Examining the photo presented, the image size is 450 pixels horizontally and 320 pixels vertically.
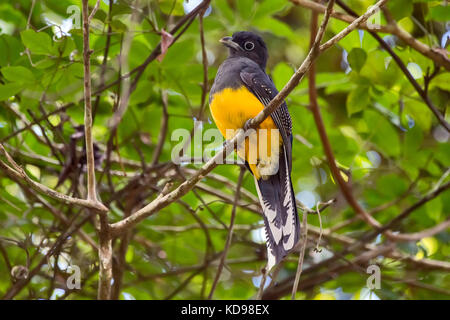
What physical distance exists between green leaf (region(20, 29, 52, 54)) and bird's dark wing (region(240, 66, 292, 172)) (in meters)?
0.95

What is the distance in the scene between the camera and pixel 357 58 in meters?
3.24

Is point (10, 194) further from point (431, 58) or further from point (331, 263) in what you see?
point (431, 58)

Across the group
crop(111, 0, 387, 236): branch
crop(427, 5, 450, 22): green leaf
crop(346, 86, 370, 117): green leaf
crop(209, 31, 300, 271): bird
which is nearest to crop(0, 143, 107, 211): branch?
crop(111, 0, 387, 236): branch

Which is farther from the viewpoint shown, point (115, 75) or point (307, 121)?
point (307, 121)

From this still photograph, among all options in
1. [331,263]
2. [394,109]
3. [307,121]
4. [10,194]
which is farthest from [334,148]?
[10,194]

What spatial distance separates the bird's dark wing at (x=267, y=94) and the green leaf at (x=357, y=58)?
17.4 inches

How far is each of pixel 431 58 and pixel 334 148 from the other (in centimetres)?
79

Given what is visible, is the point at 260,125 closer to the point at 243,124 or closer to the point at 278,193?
the point at 243,124

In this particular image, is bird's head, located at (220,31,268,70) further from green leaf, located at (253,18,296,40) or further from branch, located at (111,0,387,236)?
branch, located at (111,0,387,236)

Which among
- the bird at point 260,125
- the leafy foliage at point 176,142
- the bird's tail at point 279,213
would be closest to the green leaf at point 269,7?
the leafy foliage at point 176,142

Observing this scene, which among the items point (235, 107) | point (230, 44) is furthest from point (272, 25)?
point (235, 107)

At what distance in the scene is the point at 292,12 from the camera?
617cm

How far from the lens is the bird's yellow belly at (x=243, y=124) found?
306 centimetres

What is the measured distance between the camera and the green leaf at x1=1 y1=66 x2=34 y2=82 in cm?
309
